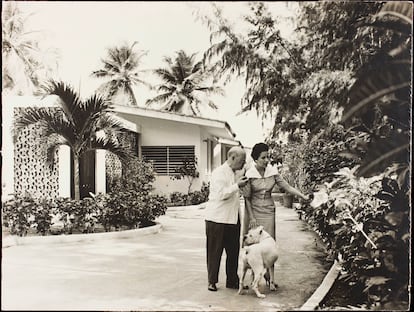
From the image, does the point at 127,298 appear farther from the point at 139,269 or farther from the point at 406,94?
the point at 406,94

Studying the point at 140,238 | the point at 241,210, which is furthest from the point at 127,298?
the point at 241,210

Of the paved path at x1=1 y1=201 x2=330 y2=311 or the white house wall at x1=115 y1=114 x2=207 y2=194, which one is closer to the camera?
the paved path at x1=1 y1=201 x2=330 y2=311

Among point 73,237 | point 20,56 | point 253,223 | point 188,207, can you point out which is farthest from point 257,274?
point 20,56

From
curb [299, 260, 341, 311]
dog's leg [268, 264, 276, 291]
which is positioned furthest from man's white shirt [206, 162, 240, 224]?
curb [299, 260, 341, 311]

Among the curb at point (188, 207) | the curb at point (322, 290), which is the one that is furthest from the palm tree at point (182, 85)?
the curb at point (322, 290)

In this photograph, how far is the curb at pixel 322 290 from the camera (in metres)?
3.09

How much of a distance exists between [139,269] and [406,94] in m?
1.98

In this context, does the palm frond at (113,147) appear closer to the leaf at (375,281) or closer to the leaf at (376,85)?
the leaf at (376,85)

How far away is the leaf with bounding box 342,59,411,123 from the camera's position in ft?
9.98

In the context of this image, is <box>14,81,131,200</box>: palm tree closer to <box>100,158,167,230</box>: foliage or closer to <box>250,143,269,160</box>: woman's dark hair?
<box>100,158,167,230</box>: foliage

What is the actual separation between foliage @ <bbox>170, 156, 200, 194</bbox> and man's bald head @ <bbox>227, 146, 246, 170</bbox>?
232mm

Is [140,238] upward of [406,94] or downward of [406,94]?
downward

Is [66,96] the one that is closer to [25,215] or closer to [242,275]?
[25,215]

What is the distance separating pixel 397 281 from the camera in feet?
10.6
